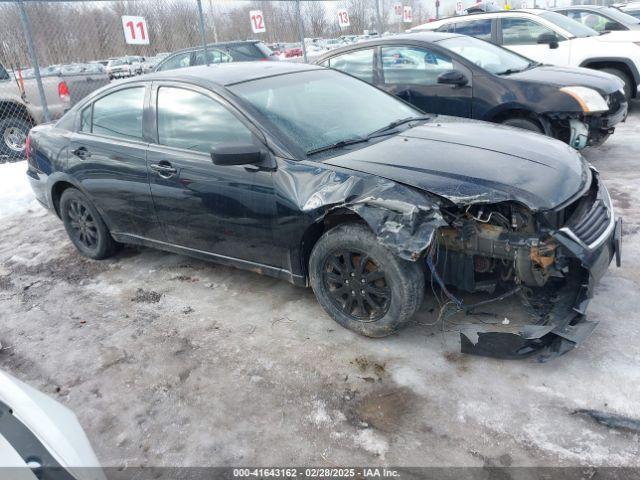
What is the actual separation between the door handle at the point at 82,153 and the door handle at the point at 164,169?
0.89 meters

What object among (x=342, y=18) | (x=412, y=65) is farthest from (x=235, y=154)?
(x=342, y=18)

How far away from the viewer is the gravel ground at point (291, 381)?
266 centimetres

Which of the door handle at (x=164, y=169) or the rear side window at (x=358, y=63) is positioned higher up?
the rear side window at (x=358, y=63)

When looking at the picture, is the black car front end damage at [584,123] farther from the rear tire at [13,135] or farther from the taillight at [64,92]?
the rear tire at [13,135]

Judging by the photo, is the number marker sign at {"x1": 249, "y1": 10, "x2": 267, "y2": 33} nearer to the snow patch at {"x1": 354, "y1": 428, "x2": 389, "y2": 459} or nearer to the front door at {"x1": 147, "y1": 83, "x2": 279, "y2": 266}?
the front door at {"x1": 147, "y1": 83, "x2": 279, "y2": 266}

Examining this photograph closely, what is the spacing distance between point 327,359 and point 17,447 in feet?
6.15

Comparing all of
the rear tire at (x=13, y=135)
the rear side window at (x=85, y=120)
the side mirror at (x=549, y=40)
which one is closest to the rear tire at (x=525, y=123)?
the side mirror at (x=549, y=40)

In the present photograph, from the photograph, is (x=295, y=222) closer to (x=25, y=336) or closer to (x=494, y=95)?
(x=25, y=336)

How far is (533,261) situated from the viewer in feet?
10.0

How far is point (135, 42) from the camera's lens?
930 cm

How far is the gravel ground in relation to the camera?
8.71ft

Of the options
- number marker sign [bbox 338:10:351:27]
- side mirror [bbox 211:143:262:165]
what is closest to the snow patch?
side mirror [bbox 211:143:262:165]

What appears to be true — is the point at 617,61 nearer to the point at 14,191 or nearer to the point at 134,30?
the point at 134,30

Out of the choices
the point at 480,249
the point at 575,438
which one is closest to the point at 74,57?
the point at 480,249
